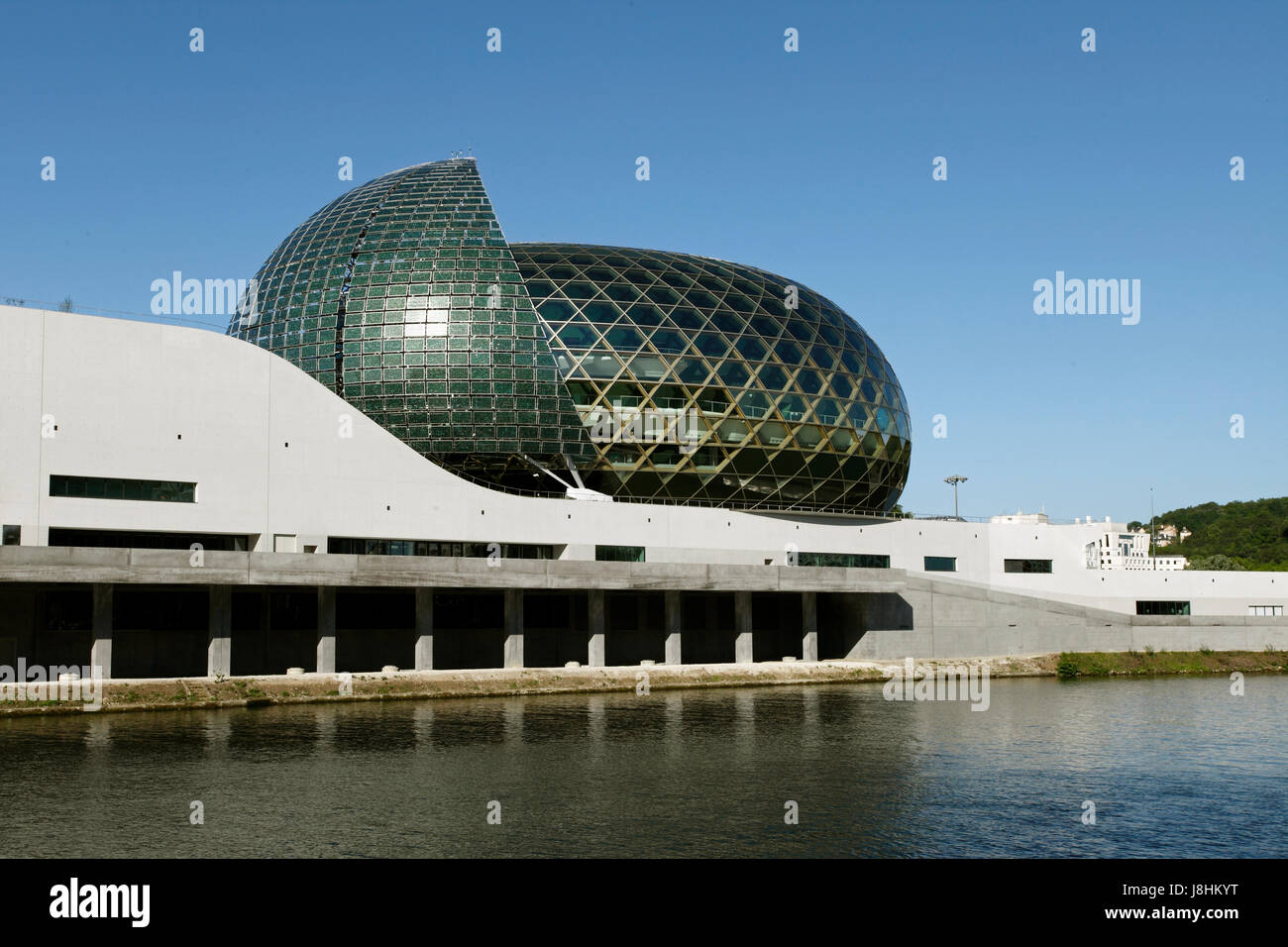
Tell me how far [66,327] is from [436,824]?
35.0 meters

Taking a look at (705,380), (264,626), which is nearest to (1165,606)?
(705,380)

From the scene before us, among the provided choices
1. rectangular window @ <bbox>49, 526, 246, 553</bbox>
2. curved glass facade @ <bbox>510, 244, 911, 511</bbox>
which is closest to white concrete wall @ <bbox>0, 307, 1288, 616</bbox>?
rectangular window @ <bbox>49, 526, 246, 553</bbox>

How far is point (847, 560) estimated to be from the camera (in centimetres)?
7831

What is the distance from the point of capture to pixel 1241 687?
64312 millimetres

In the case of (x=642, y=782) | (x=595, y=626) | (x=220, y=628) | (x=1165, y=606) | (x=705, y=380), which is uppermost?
(x=705, y=380)

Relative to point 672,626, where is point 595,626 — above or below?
above

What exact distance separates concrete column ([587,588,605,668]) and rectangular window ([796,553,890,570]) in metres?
15.8

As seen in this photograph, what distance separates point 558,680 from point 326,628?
1065 centimetres

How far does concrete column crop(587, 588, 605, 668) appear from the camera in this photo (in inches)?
2501

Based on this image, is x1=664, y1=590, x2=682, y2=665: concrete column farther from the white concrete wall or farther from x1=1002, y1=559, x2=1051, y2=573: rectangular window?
x1=1002, y1=559, x2=1051, y2=573: rectangular window

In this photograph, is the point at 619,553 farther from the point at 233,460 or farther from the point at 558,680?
the point at 233,460

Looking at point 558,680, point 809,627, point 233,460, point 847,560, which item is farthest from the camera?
point 847,560
